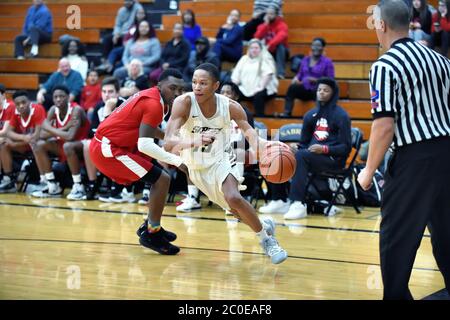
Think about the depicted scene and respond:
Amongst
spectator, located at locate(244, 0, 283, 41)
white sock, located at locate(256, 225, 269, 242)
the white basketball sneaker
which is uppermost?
spectator, located at locate(244, 0, 283, 41)

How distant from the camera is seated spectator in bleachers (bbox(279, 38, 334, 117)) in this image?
433 inches

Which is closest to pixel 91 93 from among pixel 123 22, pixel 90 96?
pixel 90 96

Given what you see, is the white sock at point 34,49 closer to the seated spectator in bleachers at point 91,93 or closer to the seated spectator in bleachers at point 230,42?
the seated spectator in bleachers at point 91,93

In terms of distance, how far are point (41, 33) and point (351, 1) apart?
5.68m

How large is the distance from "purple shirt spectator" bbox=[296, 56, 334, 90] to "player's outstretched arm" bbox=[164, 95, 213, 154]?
5262 millimetres

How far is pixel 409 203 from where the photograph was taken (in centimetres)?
394

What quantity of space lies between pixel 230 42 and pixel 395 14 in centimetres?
832

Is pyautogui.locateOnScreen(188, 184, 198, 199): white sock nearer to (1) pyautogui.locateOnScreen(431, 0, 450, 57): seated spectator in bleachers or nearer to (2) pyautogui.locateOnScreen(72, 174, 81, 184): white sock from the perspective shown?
(2) pyautogui.locateOnScreen(72, 174, 81, 184): white sock

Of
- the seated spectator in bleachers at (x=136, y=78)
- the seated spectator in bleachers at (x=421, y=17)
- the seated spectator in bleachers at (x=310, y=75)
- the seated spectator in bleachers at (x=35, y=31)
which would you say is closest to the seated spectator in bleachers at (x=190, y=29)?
the seated spectator in bleachers at (x=136, y=78)

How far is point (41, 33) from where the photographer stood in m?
13.9

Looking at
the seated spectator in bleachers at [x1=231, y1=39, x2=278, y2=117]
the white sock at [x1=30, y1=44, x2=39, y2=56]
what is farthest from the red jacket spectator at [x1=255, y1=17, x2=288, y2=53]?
the white sock at [x1=30, y1=44, x2=39, y2=56]

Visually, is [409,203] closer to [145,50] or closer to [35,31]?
[145,50]

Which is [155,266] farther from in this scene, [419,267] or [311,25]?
[311,25]

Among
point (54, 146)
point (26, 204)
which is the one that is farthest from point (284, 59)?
point (26, 204)
